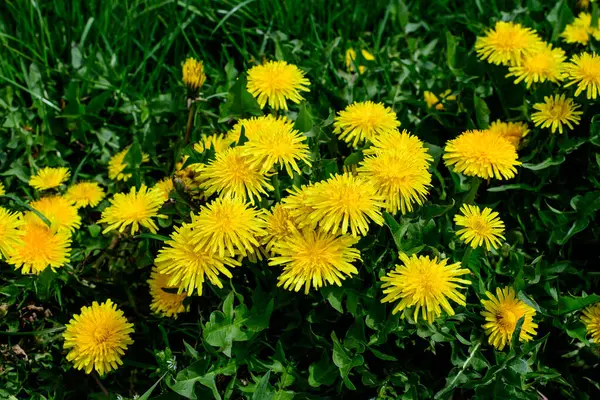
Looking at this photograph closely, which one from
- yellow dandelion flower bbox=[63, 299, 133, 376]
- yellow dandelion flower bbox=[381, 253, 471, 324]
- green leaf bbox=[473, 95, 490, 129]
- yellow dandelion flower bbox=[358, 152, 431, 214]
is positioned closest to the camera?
yellow dandelion flower bbox=[381, 253, 471, 324]

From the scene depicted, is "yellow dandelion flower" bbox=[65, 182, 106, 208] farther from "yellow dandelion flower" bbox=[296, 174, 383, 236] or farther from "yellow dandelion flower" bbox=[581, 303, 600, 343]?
"yellow dandelion flower" bbox=[581, 303, 600, 343]

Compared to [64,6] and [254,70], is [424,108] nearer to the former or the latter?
[254,70]

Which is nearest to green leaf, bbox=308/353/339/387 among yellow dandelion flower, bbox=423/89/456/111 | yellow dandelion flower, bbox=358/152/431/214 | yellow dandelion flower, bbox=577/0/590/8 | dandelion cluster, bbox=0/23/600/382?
dandelion cluster, bbox=0/23/600/382

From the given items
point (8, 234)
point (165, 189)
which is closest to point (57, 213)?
point (8, 234)

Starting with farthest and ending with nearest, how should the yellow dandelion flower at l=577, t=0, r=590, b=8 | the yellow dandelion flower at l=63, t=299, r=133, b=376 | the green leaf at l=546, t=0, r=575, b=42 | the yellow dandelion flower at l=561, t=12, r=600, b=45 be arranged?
the yellow dandelion flower at l=577, t=0, r=590, b=8 → the green leaf at l=546, t=0, r=575, b=42 → the yellow dandelion flower at l=561, t=12, r=600, b=45 → the yellow dandelion flower at l=63, t=299, r=133, b=376

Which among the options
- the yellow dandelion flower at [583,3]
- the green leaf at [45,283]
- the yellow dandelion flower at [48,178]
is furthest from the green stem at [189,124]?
the yellow dandelion flower at [583,3]

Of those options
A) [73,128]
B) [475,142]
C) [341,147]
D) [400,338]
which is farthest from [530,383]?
[73,128]
